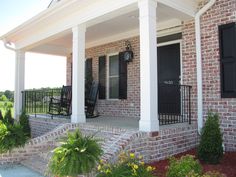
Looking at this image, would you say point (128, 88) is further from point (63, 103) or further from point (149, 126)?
point (149, 126)

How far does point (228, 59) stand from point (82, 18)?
3.35 meters

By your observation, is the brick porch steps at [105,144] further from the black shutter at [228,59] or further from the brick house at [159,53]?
the black shutter at [228,59]

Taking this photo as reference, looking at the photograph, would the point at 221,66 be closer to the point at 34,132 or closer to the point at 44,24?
the point at 44,24

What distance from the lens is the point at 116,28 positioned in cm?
755

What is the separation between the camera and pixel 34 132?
809 cm

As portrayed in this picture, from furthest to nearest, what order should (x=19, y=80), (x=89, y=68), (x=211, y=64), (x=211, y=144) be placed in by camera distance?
(x=89, y=68) < (x=19, y=80) < (x=211, y=64) < (x=211, y=144)

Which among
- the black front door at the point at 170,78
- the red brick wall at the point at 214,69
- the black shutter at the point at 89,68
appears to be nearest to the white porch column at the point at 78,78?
the black front door at the point at 170,78

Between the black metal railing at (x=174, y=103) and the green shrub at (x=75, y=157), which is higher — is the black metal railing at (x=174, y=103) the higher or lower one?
the higher one

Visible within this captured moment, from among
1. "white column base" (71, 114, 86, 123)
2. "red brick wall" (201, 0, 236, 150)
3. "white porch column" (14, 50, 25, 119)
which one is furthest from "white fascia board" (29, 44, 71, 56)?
"red brick wall" (201, 0, 236, 150)

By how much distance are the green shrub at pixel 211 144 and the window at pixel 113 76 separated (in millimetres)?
4213

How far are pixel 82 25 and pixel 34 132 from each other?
3746mm

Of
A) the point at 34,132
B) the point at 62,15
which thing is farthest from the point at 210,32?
the point at 34,132

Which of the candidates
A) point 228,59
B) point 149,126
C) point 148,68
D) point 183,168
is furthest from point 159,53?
point 183,168

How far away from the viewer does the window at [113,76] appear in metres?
8.57
